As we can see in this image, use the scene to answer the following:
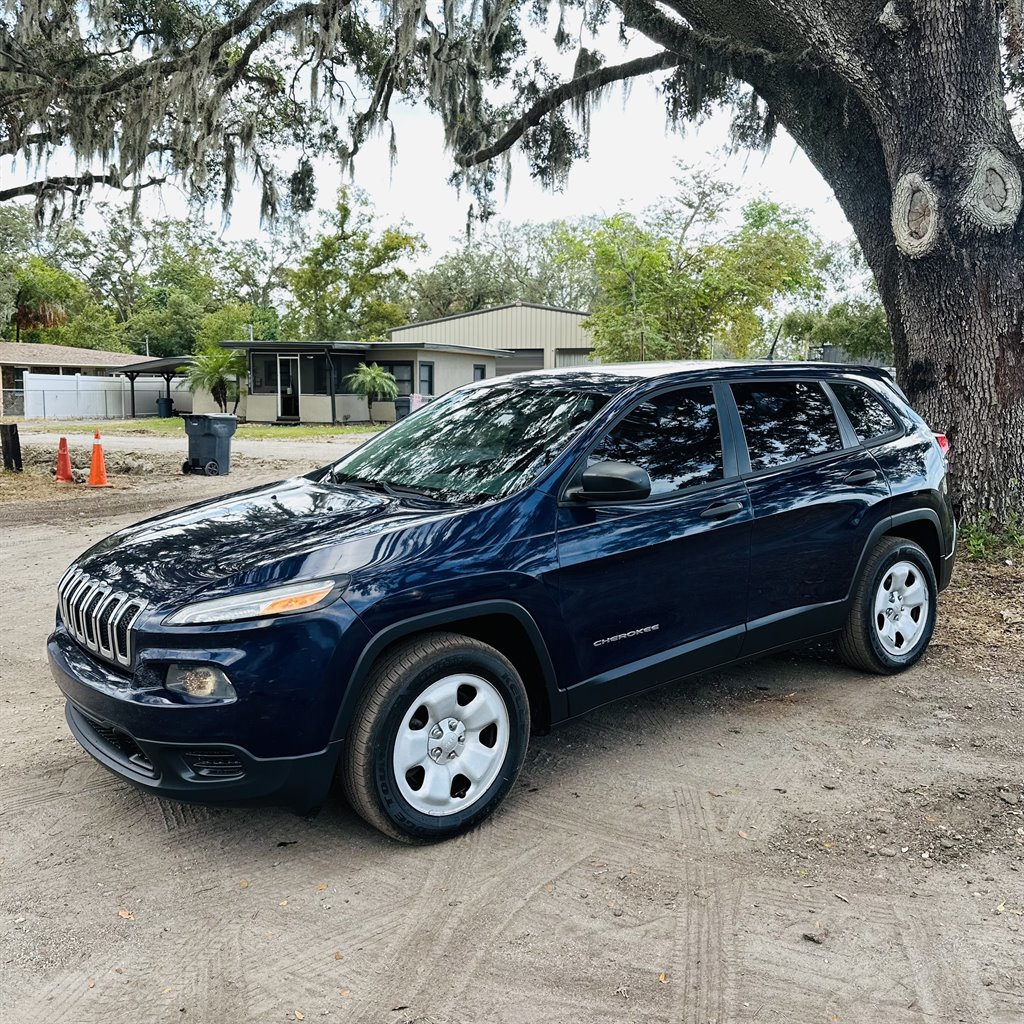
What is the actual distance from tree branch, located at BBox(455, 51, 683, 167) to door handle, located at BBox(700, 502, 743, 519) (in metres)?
7.06

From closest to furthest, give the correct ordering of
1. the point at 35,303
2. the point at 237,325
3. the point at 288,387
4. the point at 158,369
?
1. the point at 288,387
2. the point at 158,369
3. the point at 35,303
4. the point at 237,325

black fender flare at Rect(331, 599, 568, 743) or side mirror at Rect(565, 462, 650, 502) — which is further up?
side mirror at Rect(565, 462, 650, 502)

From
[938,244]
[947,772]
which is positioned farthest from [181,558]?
[938,244]

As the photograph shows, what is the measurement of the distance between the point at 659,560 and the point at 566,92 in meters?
9.21

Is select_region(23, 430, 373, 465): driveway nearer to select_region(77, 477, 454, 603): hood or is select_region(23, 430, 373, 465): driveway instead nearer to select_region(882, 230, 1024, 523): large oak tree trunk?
select_region(882, 230, 1024, 523): large oak tree trunk

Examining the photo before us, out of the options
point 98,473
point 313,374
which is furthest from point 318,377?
point 98,473

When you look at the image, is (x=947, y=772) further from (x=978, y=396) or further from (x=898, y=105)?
(x=898, y=105)

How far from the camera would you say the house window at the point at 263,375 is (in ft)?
114

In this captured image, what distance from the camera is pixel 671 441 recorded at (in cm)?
435

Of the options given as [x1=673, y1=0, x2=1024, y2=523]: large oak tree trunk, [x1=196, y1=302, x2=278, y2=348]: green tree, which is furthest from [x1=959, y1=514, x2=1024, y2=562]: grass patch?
[x1=196, y1=302, x2=278, y2=348]: green tree

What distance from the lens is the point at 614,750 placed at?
4316 millimetres

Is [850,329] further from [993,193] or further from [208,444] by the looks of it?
[993,193]

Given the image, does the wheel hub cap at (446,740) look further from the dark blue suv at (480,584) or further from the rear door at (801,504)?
the rear door at (801,504)

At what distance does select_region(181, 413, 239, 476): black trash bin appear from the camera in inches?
628
